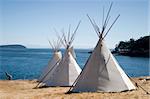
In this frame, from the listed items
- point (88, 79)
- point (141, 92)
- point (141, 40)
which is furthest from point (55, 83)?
point (141, 40)

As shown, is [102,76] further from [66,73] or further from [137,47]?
[137,47]

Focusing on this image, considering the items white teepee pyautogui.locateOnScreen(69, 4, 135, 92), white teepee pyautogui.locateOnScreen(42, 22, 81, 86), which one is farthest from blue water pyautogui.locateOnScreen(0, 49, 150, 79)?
white teepee pyautogui.locateOnScreen(69, 4, 135, 92)

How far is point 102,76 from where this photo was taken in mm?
13984

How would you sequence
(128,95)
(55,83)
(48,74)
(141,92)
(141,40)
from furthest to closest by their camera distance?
(141,40)
(48,74)
(55,83)
(141,92)
(128,95)

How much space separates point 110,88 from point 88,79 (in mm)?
1060

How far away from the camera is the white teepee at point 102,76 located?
45.4 ft

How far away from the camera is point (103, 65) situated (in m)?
14.1

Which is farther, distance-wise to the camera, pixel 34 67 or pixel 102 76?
pixel 34 67

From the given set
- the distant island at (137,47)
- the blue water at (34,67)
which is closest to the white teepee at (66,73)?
the blue water at (34,67)

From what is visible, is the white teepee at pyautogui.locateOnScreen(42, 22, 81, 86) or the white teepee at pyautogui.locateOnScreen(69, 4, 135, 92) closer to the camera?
the white teepee at pyautogui.locateOnScreen(69, 4, 135, 92)

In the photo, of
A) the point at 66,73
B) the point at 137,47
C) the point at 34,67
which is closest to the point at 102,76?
the point at 66,73

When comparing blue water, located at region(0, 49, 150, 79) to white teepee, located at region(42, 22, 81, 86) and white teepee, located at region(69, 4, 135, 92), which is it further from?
white teepee, located at region(69, 4, 135, 92)

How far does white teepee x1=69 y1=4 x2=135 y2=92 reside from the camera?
13844 millimetres

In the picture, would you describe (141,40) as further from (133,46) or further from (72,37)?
(72,37)
